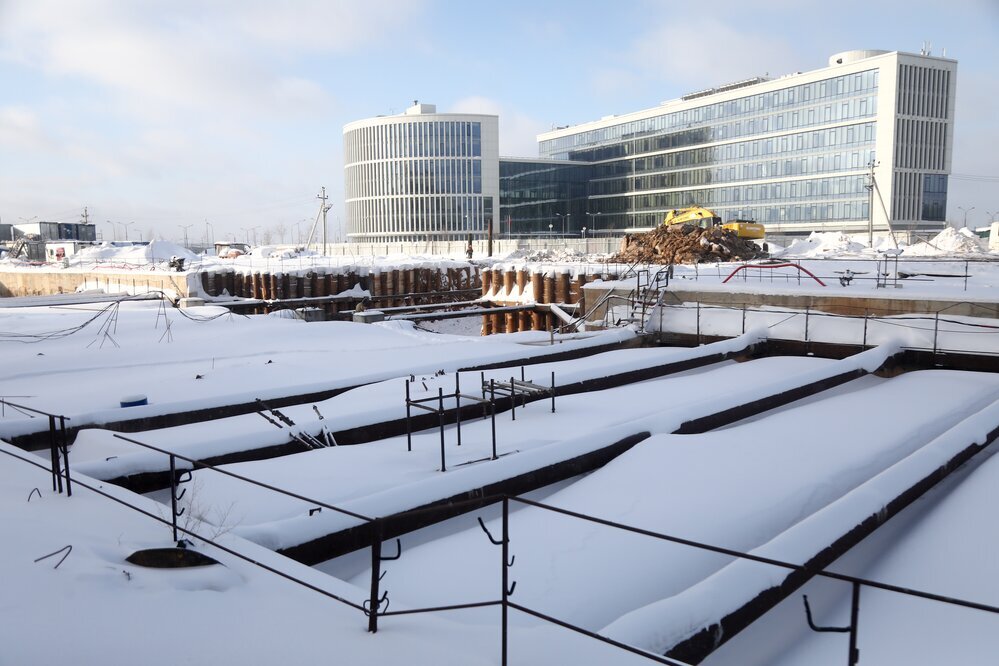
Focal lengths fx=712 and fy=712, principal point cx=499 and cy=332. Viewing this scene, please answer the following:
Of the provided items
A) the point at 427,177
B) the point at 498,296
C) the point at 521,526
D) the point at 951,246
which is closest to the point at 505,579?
the point at 521,526

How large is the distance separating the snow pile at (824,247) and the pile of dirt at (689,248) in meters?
7.56

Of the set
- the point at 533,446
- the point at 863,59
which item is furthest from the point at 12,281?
the point at 863,59

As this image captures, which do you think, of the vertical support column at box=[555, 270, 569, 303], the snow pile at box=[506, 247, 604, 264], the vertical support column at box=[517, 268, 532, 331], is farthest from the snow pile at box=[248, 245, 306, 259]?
the vertical support column at box=[555, 270, 569, 303]

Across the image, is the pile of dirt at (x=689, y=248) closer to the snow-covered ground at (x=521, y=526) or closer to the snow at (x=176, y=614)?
the snow-covered ground at (x=521, y=526)

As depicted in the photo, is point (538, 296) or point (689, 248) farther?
point (689, 248)

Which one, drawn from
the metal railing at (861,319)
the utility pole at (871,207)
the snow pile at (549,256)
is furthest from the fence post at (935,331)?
the utility pole at (871,207)

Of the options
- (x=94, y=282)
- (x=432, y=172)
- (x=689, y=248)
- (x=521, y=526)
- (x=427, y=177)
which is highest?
(x=432, y=172)

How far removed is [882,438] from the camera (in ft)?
34.7

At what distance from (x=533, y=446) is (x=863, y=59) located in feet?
280

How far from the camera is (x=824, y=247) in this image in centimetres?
4947

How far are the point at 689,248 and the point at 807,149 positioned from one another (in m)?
54.9

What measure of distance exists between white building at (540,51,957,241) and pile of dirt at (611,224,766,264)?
1312 inches

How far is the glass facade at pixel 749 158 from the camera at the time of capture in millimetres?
79125

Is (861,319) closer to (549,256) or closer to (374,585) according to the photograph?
(374,585)
